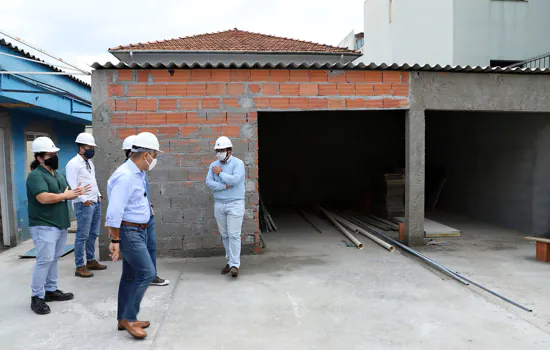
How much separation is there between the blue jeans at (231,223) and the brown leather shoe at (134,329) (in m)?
1.87

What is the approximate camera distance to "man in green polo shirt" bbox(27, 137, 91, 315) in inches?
162

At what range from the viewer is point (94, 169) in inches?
232

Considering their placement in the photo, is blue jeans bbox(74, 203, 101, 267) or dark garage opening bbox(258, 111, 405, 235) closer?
blue jeans bbox(74, 203, 101, 267)

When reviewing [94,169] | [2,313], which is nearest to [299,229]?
[94,169]

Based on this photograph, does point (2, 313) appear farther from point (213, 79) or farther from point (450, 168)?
point (450, 168)

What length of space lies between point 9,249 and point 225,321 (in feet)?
18.0

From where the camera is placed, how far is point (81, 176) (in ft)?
17.7

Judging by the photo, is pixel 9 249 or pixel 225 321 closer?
pixel 225 321

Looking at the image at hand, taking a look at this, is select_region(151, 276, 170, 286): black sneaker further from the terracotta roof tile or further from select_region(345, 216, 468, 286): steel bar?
the terracotta roof tile

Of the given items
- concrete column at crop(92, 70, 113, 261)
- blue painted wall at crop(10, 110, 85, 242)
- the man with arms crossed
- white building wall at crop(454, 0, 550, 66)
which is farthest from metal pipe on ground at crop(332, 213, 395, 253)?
white building wall at crop(454, 0, 550, 66)

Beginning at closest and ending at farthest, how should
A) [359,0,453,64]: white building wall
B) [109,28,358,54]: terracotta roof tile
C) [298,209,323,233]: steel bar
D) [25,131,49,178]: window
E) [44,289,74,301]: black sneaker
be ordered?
[44,289,74,301]: black sneaker
[25,131,49,178]: window
[298,209,323,233]: steel bar
[109,28,358,54]: terracotta roof tile
[359,0,453,64]: white building wall

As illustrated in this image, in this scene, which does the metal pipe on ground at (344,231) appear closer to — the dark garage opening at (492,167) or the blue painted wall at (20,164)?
the dark garage opening at (492,167)

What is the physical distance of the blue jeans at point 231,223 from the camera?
209 inches

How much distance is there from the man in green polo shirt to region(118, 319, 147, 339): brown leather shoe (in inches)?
44.6
